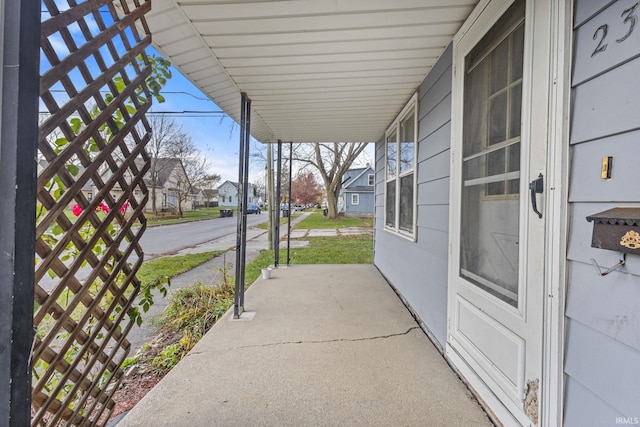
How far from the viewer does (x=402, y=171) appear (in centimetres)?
359

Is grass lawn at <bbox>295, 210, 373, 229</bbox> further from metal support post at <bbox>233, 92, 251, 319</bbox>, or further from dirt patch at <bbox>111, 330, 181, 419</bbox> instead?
dirt patch at <bbox>111, 330, 181, 419</bbox>

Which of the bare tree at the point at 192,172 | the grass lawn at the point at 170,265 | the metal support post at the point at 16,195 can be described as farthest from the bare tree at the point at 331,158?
the metal support post at the point at 16,195

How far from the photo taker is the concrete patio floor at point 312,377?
1.58 m

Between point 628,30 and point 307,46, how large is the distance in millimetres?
1803

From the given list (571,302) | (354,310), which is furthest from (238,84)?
(571,302)

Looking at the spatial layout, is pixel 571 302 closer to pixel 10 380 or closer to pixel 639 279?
pixel 639 279

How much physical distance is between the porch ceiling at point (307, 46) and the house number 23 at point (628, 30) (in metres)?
0.96

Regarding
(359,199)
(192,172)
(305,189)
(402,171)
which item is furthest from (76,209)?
(305,189)

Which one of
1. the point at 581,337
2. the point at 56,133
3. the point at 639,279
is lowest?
the point at 581,337

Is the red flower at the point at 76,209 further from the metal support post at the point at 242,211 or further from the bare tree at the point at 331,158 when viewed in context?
→ the bare tree at the point at 331,158

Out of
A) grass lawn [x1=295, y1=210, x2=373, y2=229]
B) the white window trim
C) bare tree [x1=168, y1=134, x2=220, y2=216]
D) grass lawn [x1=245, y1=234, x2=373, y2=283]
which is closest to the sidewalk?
grass lawn [x1=245, y1=234, x2=373, y2=283]

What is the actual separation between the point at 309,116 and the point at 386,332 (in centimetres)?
283

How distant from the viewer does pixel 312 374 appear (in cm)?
197

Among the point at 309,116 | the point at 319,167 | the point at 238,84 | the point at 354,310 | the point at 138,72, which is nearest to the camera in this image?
the point at 138,72
